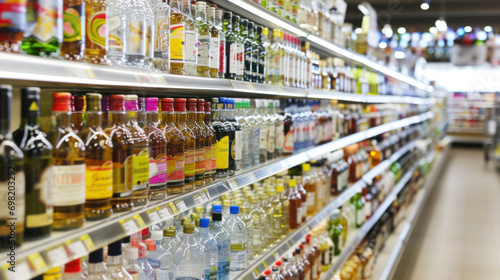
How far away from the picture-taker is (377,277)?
412 centimetres

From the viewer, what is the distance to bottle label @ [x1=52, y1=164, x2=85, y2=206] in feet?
3.67

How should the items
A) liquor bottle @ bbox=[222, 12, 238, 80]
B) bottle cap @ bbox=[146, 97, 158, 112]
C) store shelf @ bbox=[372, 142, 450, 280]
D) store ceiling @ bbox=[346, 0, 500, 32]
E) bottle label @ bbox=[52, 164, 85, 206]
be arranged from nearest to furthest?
bottle label @ bbox=[52, 164, 85, 206] → bottle cap @ bbox=[146, 97, 158, 112] → liquor bottle @ bbox=[222, 12, 238, 80] → store shelf @ bbox=[372, 142, 450, 280] → store ceiling @ bbox=[346, 0, 500, 32]

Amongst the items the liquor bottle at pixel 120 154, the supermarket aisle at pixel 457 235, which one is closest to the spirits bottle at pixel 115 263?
the liquor bottle at pixel 120 154

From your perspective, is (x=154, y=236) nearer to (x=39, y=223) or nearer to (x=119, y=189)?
→ (x=119, y=189)

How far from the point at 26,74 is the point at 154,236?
0.94m

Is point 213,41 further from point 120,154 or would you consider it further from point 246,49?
point 120,154

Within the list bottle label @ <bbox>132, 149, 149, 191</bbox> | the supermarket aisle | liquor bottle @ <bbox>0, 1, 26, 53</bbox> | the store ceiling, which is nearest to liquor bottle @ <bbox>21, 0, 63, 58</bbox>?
liquor bottle @ <bbox>0, 1, 26, 53</bbox>

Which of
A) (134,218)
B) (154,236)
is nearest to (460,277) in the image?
(154,236)

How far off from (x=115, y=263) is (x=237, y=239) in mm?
873

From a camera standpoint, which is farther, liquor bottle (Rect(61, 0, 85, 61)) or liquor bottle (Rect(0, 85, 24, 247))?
liquor bottle (Rect(61, 0, 85, 61))

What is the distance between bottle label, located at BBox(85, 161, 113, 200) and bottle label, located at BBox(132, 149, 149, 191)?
0.13 metres

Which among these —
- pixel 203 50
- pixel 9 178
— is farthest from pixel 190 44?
pixel 9 178

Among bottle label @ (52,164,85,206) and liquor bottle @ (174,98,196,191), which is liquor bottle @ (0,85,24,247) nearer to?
bottle label @ (52,164,85,206)

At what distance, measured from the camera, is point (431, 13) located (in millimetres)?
13516
